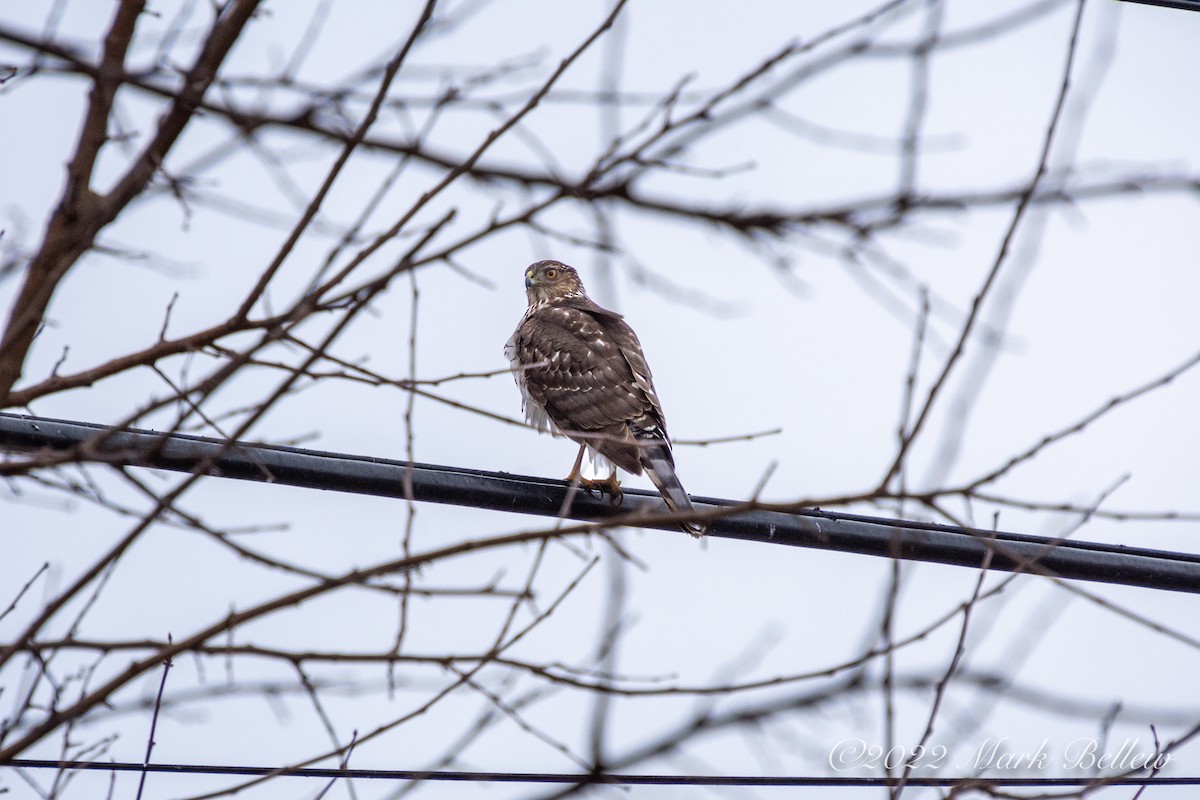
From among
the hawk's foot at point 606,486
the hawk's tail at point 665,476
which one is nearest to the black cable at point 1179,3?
the hawk's tail at point 665,476

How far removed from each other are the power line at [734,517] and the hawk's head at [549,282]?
171 inches

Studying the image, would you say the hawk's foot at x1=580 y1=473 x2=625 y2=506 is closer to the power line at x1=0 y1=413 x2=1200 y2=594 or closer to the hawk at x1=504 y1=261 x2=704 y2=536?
the hawk at x1=504 y1=261 x2=704 y2=536

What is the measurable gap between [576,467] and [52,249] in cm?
377

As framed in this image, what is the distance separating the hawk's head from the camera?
847 cm

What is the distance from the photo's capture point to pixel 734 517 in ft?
12.7

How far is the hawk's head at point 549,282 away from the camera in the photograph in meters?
8.47

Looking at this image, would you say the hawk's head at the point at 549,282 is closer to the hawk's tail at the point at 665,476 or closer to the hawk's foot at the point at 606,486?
the hawk's foot at the point at 606,486

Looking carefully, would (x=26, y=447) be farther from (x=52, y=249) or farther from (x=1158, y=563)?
(x=1158, y=563)

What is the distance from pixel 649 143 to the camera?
2518mm

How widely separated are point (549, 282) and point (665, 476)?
11.5 feet

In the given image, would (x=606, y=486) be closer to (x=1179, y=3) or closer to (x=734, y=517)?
(x=734, y=517)

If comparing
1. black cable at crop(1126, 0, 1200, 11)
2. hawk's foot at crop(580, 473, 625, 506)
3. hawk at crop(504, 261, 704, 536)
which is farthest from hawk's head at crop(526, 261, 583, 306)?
black cable at crop(1126, 0, 1200, 11)

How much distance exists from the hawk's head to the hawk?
747mm

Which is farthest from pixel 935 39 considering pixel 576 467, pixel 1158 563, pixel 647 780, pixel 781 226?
pixel 576 467
